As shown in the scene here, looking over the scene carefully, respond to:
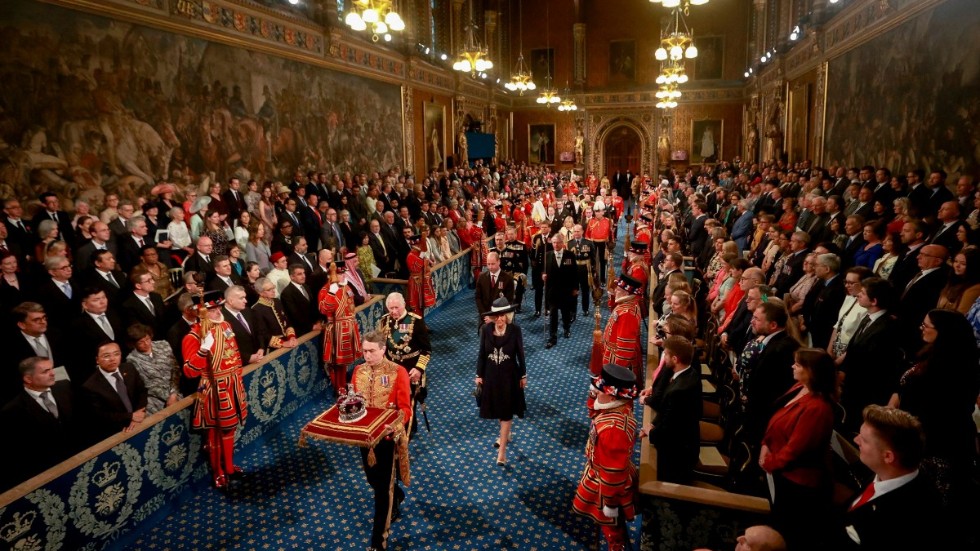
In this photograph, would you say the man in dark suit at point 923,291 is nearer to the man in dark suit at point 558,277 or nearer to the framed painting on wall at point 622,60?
the man in dark suit at point 558,277

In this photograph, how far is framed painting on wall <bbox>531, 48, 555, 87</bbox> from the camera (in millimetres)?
31984

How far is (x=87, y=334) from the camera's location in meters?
5.59

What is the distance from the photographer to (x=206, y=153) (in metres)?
11.4

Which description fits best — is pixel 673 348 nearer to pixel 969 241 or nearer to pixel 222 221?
pixel 969 241

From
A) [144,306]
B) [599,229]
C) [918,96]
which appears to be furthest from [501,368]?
[918,96]

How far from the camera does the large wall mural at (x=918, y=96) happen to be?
841 centimetres

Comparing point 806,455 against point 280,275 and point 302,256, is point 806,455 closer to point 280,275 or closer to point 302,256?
point 280,275

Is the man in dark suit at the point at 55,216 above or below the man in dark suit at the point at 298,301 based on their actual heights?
above

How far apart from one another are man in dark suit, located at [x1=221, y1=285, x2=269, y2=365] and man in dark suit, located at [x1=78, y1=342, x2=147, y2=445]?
1.24 m

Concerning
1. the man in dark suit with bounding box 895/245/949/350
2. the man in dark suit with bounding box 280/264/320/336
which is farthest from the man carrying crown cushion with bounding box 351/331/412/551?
the man in dark suit with bounding box 895/245/949/350

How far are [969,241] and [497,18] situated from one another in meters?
27.5

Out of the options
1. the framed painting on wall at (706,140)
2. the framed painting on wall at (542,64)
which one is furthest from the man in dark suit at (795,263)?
the framed painting on wall at (542,64)

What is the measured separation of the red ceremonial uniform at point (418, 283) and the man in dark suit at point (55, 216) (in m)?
4.89

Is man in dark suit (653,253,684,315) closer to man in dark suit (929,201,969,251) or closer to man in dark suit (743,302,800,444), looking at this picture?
man in dark suit (929,201,969,251)
